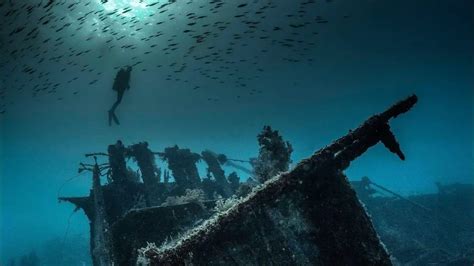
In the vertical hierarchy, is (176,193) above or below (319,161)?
below

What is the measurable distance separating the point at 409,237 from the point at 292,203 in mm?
25926

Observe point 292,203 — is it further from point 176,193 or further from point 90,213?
point 90,213

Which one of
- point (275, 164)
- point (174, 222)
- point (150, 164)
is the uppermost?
point (275, 164)

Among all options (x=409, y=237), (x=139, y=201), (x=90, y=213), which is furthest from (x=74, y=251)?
(x=409, y=237)

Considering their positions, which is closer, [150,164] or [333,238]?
[333,238]

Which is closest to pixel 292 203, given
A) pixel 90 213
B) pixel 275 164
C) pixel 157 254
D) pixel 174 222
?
pixel 157 254

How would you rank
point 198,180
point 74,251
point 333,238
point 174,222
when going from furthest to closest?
point 74,251, point 198,180, point 174,222, point 333,238

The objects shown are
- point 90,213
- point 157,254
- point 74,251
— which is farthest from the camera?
point 74,251

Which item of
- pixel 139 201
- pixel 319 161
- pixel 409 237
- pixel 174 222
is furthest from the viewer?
pixel 409 237

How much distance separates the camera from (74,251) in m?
56.7

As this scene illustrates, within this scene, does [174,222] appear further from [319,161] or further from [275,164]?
[319,161]

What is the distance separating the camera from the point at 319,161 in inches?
191

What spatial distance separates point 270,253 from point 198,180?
1538cm

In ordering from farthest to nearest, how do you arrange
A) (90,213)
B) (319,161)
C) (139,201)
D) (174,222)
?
(90,213) < (139,201) < (174,222) < (319,161)
